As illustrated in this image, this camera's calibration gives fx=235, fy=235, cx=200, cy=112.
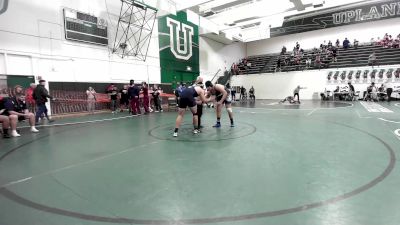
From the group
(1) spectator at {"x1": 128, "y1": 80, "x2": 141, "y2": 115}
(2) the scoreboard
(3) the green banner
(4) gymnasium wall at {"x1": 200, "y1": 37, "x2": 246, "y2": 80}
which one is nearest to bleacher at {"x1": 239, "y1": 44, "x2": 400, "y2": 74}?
(4) gymnasium wall at {"x1": 200, "y1": 37, "x2": 246, "y2": 80}

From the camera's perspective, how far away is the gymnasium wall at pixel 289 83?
739 inches

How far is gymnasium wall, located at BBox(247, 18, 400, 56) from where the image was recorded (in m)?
20.7

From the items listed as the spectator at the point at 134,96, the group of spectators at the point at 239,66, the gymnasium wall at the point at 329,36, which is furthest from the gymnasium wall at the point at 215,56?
the spectator at the point at 134,96

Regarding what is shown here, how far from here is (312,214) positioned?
2.07 m

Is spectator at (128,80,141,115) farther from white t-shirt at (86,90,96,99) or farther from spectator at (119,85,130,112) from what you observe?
white t-shirt at (86,90,96,99)

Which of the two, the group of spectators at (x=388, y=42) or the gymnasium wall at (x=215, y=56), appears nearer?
the group of spectators at (x=388, y=42)

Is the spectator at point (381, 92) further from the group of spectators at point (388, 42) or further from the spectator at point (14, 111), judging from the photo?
the spectator at point (14, 111)

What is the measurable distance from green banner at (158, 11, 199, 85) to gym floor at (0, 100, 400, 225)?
11677 mm

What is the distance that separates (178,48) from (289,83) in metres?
10.6

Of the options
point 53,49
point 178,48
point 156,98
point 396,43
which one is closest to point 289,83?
point 396,43

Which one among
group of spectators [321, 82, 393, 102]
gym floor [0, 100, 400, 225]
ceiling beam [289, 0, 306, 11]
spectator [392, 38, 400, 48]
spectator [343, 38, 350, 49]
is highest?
ceiling beam [289, 0, 306, 11]

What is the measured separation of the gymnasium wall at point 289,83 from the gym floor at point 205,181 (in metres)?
15.4

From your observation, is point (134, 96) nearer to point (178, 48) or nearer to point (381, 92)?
point (178, 48)

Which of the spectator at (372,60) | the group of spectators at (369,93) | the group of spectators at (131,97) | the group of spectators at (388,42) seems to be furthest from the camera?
the group of spectators at (388,42)
